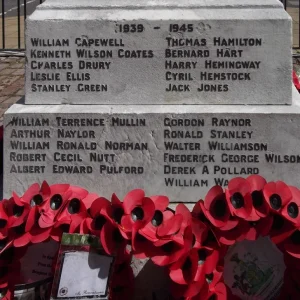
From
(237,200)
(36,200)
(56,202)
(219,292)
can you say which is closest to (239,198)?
(237,200)

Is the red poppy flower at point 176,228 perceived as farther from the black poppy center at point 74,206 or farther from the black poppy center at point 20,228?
the black poppy center at point 20,228

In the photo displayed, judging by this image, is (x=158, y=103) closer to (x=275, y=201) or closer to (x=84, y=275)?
(x=275, y=201)

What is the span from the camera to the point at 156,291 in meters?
3.13

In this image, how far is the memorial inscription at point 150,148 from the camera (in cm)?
311

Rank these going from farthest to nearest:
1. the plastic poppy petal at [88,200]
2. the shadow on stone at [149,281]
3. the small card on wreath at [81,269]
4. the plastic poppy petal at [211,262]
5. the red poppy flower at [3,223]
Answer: the shadow on stone at [149,281] → the plastic poppy petal at [88,200] → the red poppy flower at [3,223] → the plastic poppy petal at [211,262] → the small card on wreath at [81,269]

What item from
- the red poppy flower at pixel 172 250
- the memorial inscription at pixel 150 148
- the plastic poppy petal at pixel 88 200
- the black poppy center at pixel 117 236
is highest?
the memorial inscription at pixel 150 148

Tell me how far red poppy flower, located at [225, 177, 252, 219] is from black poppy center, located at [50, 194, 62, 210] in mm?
805

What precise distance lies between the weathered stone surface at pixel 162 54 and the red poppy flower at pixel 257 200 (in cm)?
62

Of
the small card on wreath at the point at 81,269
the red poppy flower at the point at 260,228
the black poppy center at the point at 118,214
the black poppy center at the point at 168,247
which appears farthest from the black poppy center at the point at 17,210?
the red poppy flower at the point at 260,228

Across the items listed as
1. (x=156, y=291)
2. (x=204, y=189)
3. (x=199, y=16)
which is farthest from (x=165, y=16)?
(x=156, y=291)

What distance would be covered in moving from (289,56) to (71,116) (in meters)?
1.24

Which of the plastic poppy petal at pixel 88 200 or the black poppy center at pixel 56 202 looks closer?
the black poppy center at pixel 56 202

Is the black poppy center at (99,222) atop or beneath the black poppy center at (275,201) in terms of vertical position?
beneath

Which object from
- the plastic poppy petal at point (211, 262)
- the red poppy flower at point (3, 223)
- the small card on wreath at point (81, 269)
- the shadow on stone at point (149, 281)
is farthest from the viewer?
the shadow on stone at point (149, 281)
